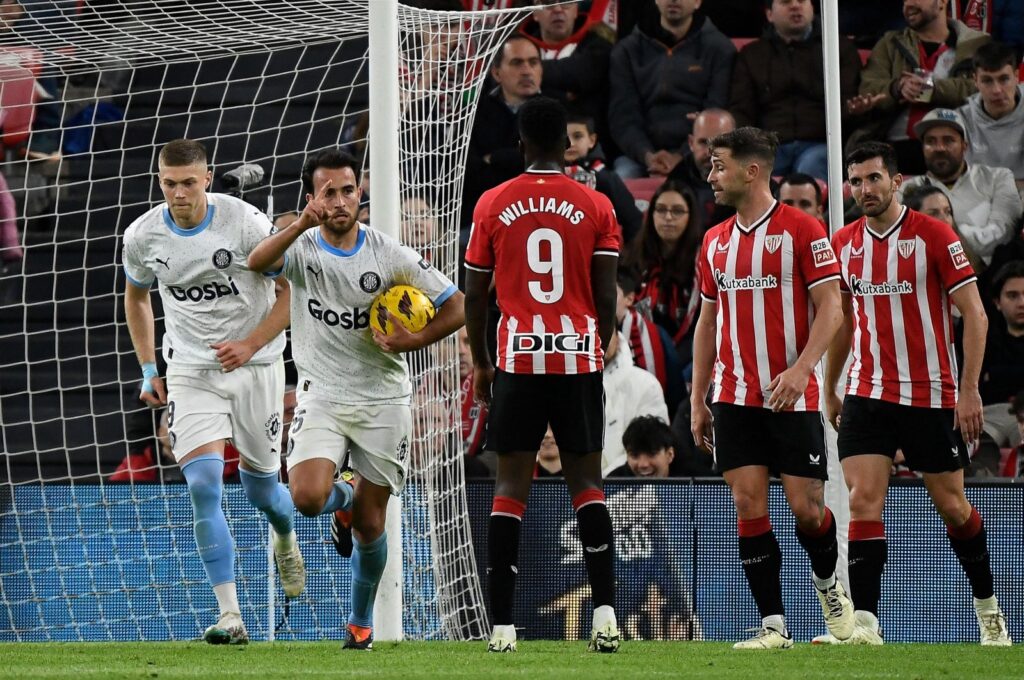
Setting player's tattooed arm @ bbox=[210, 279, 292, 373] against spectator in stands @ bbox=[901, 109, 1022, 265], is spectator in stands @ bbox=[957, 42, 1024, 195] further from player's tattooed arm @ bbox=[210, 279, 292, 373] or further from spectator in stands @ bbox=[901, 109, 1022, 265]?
player's tattooed arm @ bbox=[210, 279, 292, 373]

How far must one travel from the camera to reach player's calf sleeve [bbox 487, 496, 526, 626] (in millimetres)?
5895

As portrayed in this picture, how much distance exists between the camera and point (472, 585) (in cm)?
864

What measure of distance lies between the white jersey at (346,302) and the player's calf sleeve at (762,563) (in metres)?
1.71

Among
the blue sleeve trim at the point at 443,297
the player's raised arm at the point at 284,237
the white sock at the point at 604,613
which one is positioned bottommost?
the white sock at the point at 604,613

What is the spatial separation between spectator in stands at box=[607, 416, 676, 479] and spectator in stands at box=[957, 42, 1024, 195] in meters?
3.86

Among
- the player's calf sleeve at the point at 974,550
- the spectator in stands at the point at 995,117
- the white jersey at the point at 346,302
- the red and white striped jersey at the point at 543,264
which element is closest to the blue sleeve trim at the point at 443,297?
the white jersey at the point at 346,302

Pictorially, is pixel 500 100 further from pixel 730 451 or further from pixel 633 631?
pixel 730 451

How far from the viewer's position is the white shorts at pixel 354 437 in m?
6.43

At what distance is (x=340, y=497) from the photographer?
6969 mm

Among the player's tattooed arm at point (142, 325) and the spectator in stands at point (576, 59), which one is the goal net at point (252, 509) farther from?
the spectator in stands at point (576, 59)

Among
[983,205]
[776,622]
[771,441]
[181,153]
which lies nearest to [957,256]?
[771,441]

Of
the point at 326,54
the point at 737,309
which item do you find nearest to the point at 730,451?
the point at 737,309

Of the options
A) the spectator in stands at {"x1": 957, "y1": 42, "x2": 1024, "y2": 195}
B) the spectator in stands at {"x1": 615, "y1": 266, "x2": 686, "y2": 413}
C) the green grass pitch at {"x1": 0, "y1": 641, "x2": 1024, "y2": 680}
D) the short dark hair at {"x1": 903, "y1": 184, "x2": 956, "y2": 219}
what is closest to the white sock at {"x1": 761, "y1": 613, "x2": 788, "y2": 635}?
the green grass pitch at {"x1": 0, "y1": 641, "x2": 1024, "y2": 680}

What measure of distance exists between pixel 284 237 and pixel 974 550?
11.5ft
